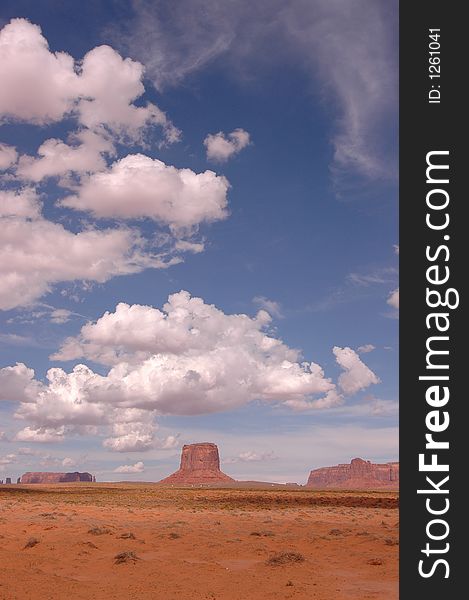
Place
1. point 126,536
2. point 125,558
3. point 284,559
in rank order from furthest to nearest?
1. point 126,536
2. point 284,559
3. point 125,558

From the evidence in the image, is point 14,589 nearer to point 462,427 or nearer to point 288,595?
point 288,595

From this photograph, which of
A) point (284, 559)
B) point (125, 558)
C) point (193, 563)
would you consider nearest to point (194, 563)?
point (193, 563)

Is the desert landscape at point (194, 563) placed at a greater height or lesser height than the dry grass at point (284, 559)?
lesser

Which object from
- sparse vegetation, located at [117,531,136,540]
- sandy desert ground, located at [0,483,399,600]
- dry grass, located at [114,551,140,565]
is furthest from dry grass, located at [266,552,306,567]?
sparse vegetation, located at [117,531,136,540]

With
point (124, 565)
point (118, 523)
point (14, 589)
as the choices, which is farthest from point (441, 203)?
point (118, 523)

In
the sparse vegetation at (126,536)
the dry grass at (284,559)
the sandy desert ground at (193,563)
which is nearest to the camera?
the sandy desert ground at (193,563)

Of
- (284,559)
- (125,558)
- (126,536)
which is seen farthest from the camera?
(126,536)

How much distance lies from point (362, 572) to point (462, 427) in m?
9.69

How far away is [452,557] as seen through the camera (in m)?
7.39

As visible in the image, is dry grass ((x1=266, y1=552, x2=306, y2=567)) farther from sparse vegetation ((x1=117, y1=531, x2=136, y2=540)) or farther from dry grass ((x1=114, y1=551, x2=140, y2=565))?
sparse vegetation ((x1=117, y1=531, x2=136, y2=540))

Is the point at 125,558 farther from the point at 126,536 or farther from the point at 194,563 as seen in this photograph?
the point at 126,536

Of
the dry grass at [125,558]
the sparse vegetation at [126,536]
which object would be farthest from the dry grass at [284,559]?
the sparse vegetation at [126,536]

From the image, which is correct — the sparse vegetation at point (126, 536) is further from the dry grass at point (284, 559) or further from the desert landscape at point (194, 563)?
the dry grass at point (284, 559)

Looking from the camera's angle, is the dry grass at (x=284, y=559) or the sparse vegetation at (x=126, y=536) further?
the sparse vegetation at (x=126, y=536)
